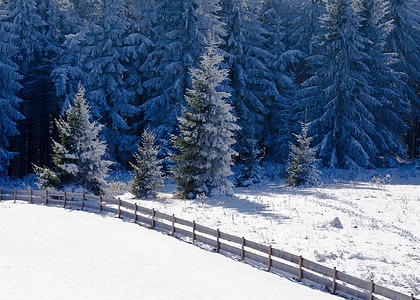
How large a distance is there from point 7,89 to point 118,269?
27.9m

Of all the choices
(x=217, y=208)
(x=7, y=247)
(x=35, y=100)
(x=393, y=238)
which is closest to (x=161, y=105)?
(x=35, y=100)

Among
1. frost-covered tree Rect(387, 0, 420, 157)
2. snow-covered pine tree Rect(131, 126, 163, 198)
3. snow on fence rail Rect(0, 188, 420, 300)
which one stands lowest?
snow on fence rail Rect(0, 188, 420, 300)

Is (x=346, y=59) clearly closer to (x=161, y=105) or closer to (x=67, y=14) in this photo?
(x=161, y=105)

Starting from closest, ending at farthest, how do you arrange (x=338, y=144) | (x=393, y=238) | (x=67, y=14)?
(x=393, y=238) < (x=338, y=144) < (x=67, y=14)

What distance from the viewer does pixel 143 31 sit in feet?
141

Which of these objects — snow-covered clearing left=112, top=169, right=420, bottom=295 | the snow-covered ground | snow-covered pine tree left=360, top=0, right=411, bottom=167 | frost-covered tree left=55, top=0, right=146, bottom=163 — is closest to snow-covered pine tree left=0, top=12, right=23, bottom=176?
frost-covered tree left=55, top=0, right=146, bottom=163

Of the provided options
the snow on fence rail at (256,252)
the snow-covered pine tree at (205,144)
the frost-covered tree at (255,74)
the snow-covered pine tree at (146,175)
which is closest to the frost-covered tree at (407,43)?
the frost-covered tree at (255,74)

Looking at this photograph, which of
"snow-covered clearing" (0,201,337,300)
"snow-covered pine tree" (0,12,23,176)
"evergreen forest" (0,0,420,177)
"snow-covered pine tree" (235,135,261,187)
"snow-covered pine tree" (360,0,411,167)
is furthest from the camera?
"snow-covered pine tree" (360,0,411,167)

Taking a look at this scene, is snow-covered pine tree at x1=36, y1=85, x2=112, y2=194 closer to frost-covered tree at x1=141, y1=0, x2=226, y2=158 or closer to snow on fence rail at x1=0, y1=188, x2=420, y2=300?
snow on fence rail at x1=0, y1=188, x2=420, y2=300

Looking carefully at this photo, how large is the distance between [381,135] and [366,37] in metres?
10.1

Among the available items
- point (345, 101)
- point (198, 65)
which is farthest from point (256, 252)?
point (345, 101)

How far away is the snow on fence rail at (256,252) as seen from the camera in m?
11.2

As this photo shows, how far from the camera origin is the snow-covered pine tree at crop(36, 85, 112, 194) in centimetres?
2531

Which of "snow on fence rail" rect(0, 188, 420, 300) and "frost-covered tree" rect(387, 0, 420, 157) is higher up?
"frost-covered tree" rect(387, 0, 420, 157)
